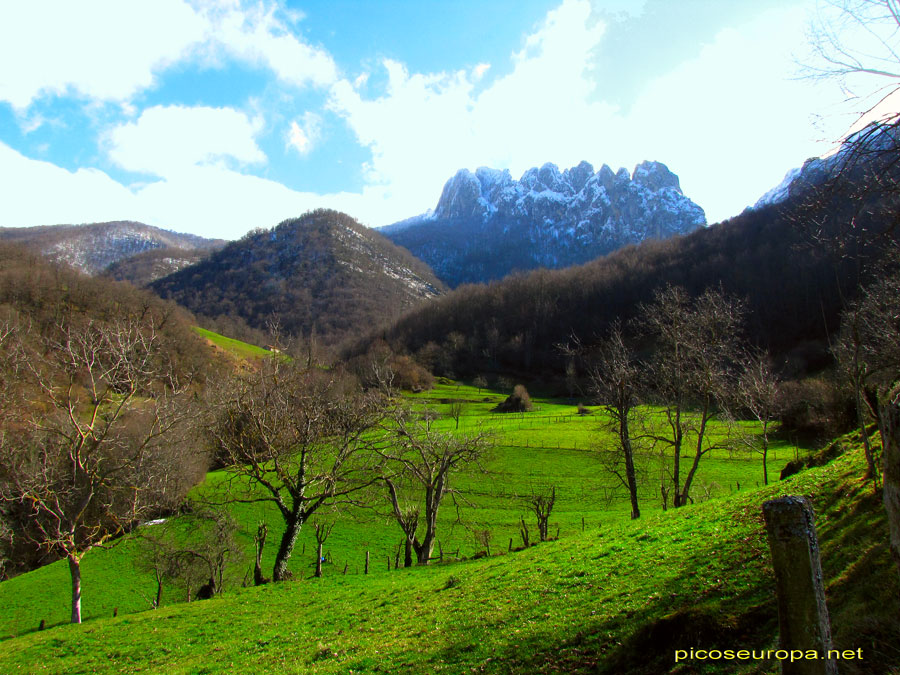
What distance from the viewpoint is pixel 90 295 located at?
10188 cm

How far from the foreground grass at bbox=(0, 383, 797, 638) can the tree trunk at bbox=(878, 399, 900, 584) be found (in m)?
22.1

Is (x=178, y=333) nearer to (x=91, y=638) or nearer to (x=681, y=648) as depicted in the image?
(x=91, y=638)

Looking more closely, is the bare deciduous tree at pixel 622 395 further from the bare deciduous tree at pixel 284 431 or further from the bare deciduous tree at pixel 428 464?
the bare deciduous tree at pixel 284 431

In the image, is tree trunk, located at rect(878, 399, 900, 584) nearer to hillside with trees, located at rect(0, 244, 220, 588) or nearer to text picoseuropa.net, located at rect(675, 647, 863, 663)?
text picoseuropa.net, located at rect(675, 647, 863, 663)

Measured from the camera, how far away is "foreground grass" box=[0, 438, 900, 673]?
649 cm

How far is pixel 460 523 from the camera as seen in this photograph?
117 ft

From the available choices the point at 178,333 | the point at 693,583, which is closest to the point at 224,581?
the point at 693,583

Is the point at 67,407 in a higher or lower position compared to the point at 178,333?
lower

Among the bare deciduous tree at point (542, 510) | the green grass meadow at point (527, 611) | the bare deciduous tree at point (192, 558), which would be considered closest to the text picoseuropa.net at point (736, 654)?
the green grass meadow at point (527, 611)

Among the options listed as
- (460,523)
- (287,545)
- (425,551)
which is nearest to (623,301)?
(460,523)

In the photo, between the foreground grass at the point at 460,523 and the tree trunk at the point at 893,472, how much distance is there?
22.1m

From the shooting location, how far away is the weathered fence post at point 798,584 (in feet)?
11.5

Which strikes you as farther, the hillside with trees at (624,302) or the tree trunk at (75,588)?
the hillside with trees at (624,302)

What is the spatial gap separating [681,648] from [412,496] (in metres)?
38.3
